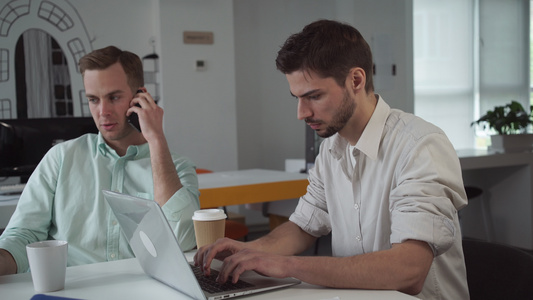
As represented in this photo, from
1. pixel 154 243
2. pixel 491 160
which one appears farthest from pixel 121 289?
pixel 491 160

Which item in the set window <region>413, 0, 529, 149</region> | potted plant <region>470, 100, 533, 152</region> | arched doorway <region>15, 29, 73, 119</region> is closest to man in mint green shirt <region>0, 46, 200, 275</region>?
arched doorway <region>15, 29, 73, 119</region>

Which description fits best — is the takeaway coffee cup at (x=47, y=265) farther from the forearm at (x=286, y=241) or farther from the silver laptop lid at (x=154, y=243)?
the forearm at (x=286, y=241)

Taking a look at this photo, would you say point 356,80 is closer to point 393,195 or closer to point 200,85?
point 393,195

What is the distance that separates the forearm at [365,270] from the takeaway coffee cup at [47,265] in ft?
1.49

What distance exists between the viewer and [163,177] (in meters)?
1.57

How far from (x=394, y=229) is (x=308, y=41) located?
49 cm

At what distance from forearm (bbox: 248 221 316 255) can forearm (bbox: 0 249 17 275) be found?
578 mm

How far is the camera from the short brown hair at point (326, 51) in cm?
138

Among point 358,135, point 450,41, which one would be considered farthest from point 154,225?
point 450,41

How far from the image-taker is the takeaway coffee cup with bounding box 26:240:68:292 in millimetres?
1124

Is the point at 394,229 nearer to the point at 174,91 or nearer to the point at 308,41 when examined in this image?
the point at 308,41

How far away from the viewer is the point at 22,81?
4.88 m

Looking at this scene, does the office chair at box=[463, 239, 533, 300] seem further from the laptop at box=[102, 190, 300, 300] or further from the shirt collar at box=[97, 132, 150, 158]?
the shirt collar at box=[97, 132, 150, 158]

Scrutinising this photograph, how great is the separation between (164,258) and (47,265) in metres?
0.24
